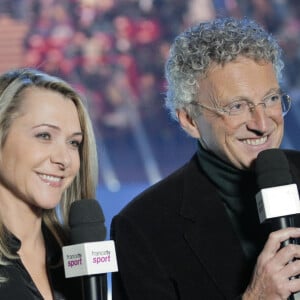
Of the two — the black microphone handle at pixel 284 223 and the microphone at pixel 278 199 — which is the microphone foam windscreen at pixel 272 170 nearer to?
the microphone at pixel 278 199

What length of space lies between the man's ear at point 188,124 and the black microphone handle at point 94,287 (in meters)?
0.87

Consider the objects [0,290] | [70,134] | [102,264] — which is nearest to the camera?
[102,264]

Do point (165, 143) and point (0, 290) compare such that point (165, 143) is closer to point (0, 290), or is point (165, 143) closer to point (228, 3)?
point (228, 3)

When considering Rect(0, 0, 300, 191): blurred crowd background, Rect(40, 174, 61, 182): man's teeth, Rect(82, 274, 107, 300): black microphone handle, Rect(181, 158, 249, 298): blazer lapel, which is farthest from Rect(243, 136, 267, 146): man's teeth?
Rect(0, 0, 300, 191): blurred crowd background

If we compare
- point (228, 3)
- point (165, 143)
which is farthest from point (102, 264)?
point (228, 3)

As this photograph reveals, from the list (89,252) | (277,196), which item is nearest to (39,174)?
(89,252)

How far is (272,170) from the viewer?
8.23ft

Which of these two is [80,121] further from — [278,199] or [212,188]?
[278,199]

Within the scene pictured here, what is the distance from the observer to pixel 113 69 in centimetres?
486

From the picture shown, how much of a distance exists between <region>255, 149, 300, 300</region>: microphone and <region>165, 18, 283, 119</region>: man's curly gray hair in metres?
0.57

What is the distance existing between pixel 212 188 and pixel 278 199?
0.71m

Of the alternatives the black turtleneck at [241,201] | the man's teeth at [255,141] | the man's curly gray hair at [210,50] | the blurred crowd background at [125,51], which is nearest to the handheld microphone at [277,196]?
the man's teeth at [255,141]

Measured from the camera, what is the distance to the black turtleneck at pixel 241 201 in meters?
2.92

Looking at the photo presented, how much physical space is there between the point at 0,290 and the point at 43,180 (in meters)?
0.36
